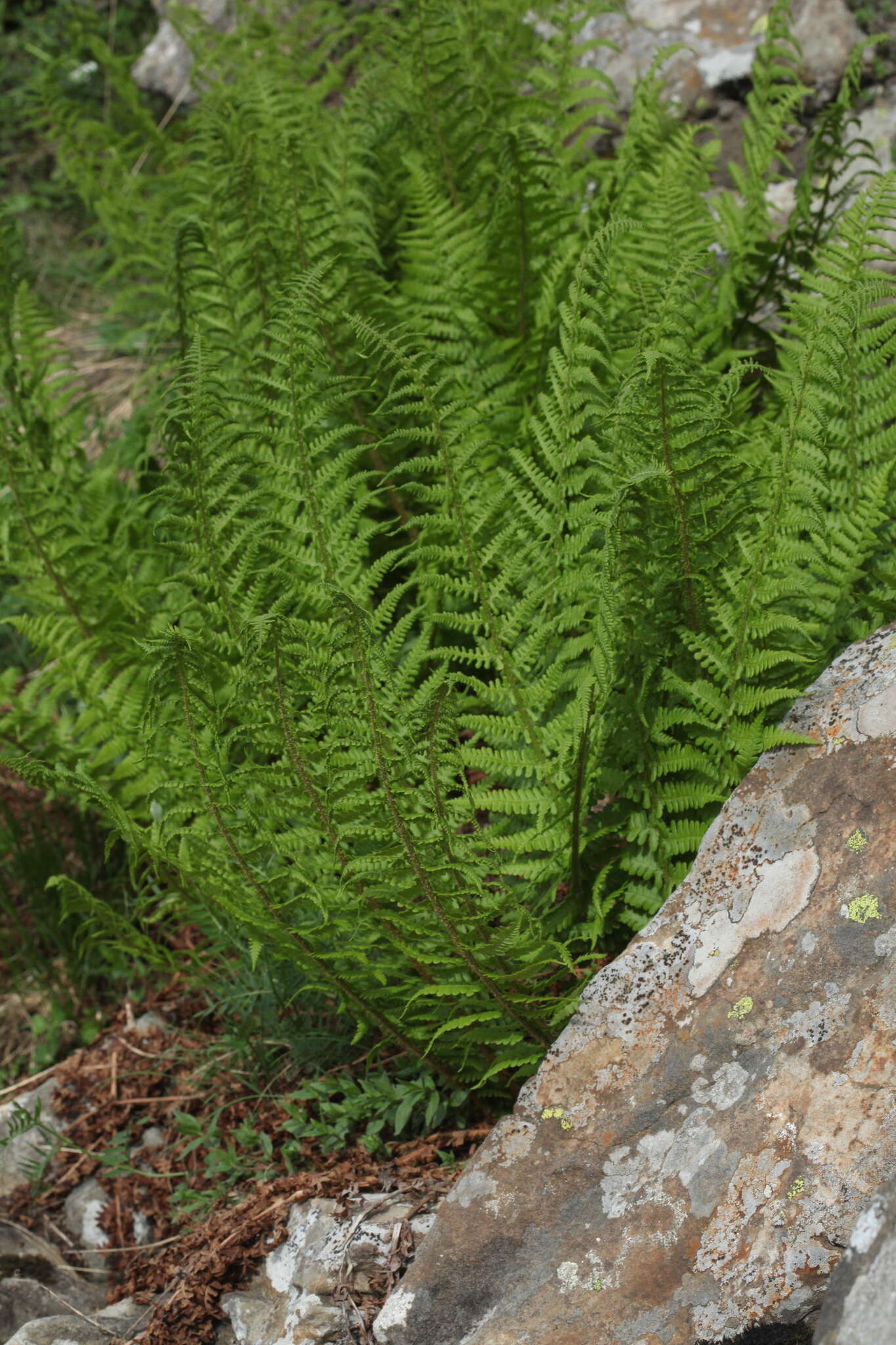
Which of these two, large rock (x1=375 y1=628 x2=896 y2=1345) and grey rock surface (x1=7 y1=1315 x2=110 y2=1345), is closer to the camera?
large rock (x1=375 y1=628 x2=896 y2=1345)

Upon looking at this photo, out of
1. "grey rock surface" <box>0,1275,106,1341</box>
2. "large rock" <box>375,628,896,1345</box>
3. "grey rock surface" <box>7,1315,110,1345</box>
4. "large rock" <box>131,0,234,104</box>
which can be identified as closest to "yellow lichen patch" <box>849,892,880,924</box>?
"large rock" <box>375,628,896,1345</box>

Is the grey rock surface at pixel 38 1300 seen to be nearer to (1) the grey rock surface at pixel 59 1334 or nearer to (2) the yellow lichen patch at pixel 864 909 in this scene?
(1) the grey rock surface at pixel 59 1334

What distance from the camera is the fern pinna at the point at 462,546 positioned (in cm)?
219

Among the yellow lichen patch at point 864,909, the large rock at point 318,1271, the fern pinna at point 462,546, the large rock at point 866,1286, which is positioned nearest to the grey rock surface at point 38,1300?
the large rock at point 318,1271

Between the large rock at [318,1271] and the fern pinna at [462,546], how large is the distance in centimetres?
33

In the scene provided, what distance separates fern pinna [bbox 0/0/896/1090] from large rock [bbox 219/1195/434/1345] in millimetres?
330

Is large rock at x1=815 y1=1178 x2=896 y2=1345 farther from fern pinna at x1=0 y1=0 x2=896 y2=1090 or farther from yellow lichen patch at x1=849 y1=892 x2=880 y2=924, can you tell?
fern pinna at x1=0 y1=0 x2=896 y2=1090

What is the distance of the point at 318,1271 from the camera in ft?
6.81

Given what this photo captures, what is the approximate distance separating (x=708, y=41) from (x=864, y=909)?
13.6 ft

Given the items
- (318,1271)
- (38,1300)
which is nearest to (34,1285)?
(38,1300)

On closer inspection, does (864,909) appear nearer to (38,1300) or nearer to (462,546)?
(462,546)

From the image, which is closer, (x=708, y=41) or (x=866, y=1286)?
(x=866, y=1286)

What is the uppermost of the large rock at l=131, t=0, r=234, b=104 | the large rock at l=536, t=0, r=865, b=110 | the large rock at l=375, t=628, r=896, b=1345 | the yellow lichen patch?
the large rock at l=131, t=0, r=234, b=104

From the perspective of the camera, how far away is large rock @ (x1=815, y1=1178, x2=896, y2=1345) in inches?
54.6
